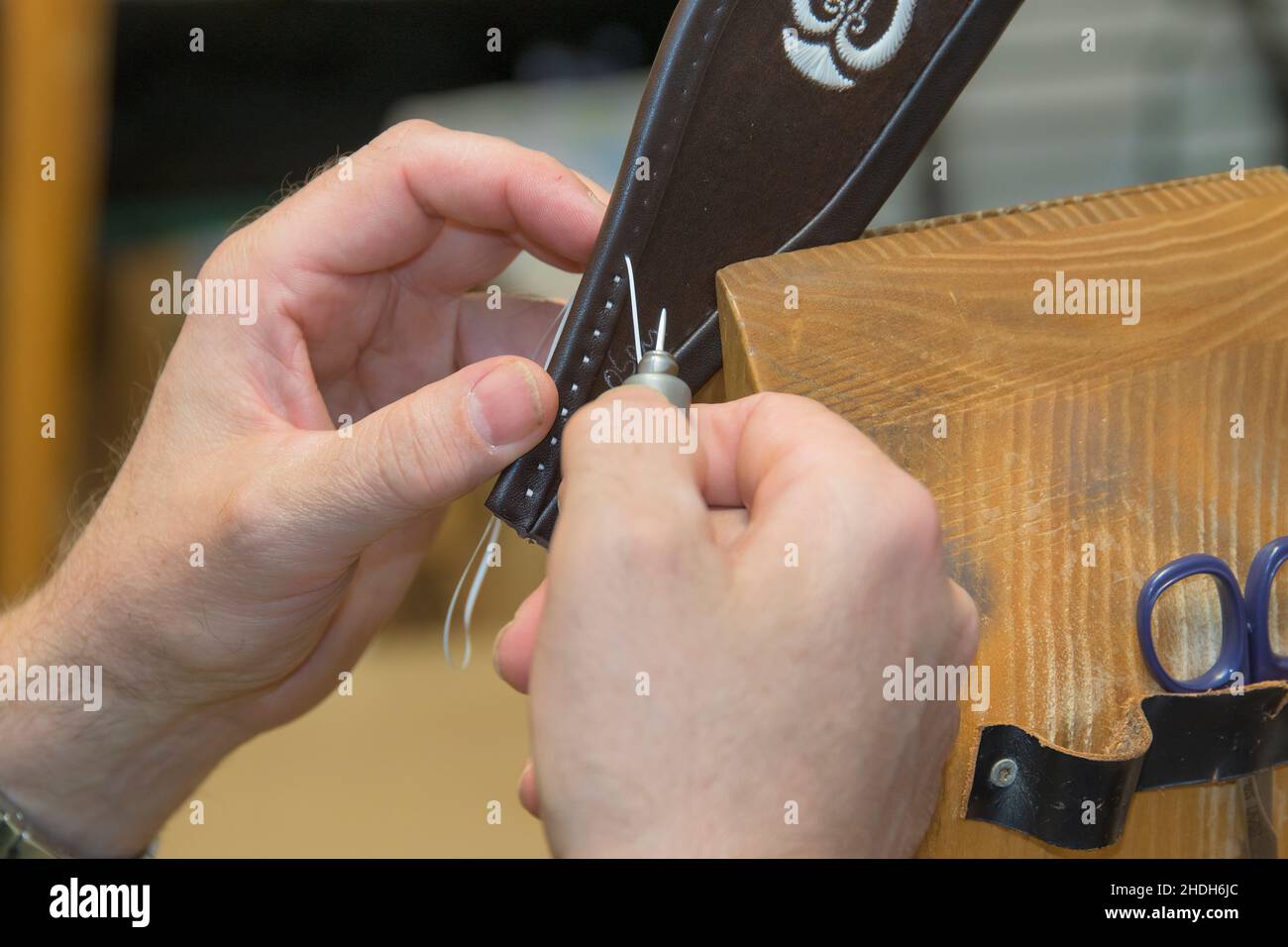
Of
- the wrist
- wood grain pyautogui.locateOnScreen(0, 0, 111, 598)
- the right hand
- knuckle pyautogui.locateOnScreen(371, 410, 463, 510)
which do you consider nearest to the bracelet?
the wrist

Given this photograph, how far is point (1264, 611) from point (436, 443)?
40 centimetres

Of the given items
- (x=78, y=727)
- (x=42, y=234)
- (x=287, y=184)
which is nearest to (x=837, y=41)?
(x=78, y=727)

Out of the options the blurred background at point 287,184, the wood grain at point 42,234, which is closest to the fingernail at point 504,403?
the blurred background at point 287,184

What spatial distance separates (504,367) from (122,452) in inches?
19.6

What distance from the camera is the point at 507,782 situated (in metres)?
1.32

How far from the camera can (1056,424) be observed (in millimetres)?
507

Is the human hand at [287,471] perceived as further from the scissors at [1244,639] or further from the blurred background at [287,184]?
the blurred background at [287,184]

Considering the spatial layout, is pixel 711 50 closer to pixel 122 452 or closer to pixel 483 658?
pixel 122 452

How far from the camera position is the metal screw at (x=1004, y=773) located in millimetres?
455

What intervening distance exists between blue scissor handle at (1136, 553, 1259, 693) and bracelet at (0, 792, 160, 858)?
2.22ft

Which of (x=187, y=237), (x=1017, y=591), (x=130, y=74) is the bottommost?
(x=1017, y=591)

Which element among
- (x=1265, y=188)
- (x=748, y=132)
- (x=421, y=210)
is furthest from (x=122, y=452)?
(x=1265, y=188)

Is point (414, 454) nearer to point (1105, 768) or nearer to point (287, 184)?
point (1105, 768)

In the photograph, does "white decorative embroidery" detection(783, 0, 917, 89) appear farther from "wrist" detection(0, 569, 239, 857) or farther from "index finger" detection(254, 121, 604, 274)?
"wrist" detection(0, 569, 239, 857)
